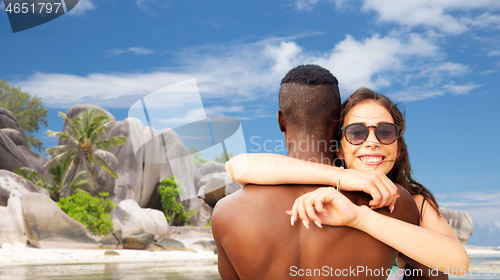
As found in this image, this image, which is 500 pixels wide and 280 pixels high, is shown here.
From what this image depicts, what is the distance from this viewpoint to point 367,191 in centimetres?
178

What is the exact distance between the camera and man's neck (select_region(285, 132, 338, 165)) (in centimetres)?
201

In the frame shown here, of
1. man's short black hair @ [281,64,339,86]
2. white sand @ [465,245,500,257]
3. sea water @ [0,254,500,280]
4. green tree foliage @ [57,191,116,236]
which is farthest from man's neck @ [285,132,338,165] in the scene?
white sand @ [465,245,500,257]

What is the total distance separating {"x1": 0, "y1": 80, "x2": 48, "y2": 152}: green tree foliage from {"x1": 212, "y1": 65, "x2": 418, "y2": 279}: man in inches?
1573

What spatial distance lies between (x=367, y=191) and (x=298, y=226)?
1.23ft

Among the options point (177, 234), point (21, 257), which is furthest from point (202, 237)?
point (21, 257)

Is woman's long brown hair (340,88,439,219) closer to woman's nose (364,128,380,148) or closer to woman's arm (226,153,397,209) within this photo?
woman's nose (364,128,380,148)

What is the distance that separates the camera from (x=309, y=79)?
78.8 inches

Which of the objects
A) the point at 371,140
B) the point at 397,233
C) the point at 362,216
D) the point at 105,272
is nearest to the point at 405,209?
the point at 397,233

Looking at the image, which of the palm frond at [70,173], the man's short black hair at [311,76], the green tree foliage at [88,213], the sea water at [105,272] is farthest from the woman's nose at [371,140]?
the palm frond at [70,173]

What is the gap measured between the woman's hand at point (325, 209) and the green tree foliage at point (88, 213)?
67.1 feet

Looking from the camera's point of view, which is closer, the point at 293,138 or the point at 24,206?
the point at 293,138

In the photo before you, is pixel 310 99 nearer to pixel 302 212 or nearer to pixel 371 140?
pixel 371 140

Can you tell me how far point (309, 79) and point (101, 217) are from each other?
20712 millimetres

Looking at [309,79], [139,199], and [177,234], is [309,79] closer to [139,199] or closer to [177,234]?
[177,234]
